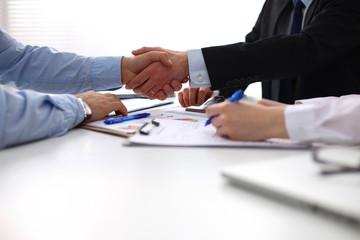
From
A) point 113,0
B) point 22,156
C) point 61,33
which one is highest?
point 113,0

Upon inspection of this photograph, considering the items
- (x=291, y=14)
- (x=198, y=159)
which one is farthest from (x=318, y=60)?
(x=198, y=159)

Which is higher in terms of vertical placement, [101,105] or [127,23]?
[127,23]

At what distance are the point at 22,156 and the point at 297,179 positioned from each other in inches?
19.7

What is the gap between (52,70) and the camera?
1.25 metres

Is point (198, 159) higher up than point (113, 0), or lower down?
lower down

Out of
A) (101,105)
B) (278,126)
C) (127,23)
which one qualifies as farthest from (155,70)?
(127,23)

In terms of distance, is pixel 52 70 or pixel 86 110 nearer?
pixel 86 110

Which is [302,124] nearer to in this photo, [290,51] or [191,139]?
[191,139]

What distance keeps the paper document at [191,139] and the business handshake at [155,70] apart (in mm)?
483

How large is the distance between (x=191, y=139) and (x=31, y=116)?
35cm

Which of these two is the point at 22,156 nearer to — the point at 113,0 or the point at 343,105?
the point at 343,105

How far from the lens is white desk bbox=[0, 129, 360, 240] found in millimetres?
340

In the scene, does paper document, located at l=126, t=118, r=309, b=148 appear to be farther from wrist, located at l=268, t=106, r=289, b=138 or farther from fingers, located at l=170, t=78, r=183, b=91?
fingers, located at l=170, t=78, r=183, b=91

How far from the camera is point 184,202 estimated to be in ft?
1.33
